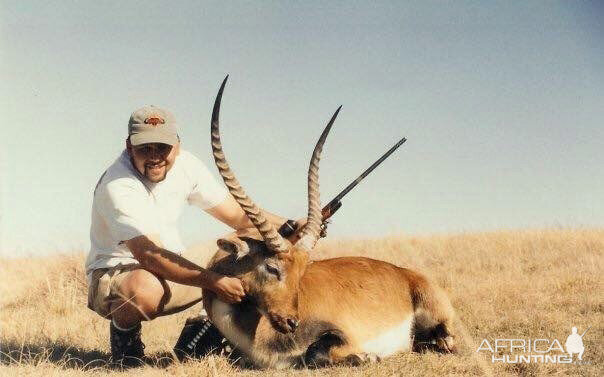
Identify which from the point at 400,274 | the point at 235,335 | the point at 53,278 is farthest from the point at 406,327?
the point at 53,278

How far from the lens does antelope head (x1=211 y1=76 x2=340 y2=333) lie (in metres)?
5.55

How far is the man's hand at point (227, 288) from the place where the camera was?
571 cm

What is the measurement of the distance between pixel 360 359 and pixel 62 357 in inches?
117

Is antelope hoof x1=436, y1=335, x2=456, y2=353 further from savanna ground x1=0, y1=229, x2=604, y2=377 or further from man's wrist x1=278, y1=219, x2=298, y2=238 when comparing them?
man's wrist x1=278, y1=219, x2=298, y2=238

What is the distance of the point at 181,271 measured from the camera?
5.77m

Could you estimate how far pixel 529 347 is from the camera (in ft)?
21.4

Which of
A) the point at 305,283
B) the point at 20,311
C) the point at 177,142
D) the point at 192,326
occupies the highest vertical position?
the point at 177,142

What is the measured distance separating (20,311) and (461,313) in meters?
6.17

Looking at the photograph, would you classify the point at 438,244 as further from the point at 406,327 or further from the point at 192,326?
the point at 192,326

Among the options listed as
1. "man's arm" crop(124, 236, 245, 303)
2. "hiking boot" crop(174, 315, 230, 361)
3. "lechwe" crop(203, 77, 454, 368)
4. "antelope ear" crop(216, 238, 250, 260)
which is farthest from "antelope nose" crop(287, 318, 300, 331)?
"hiking boot" crop(174, 315, 230, 361)

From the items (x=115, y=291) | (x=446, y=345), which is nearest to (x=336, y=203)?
(x=446, y=345)

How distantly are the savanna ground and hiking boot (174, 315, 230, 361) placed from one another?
0.74 ft

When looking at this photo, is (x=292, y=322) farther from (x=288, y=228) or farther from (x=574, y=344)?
(x=574, y=344)

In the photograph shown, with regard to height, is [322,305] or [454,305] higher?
[322,305]
